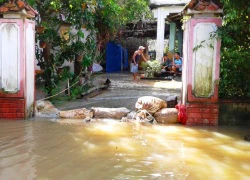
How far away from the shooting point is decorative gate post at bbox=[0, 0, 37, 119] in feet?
24.3

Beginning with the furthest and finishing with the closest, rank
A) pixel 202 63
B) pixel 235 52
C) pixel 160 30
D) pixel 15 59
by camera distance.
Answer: pixel 160 30 → pixel 15 59 → pixel 202 63 → pixel 235 52

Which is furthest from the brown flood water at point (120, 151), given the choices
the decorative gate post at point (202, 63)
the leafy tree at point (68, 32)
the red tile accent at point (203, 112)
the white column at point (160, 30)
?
the white column at point (160, 30)

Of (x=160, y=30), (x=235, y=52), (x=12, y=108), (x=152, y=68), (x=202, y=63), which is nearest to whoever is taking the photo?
(x=235, y=52)

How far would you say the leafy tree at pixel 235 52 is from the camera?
6819 millimetres

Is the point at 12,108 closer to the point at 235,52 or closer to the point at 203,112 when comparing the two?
the point at 203,112

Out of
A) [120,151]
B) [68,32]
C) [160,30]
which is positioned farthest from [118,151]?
[160,30]

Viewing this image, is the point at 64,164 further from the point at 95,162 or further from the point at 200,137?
the point at 200,137

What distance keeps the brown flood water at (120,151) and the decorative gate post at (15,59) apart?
437 mm

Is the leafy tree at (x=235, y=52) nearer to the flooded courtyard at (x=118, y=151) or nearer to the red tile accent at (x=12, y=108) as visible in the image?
the flooded courtyard at (x=118, y=151)

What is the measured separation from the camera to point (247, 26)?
23.4 feet

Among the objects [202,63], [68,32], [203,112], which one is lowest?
[203,112]

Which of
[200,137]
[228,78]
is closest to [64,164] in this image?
[200,137]

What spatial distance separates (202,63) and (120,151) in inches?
118

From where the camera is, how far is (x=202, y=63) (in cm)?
733
